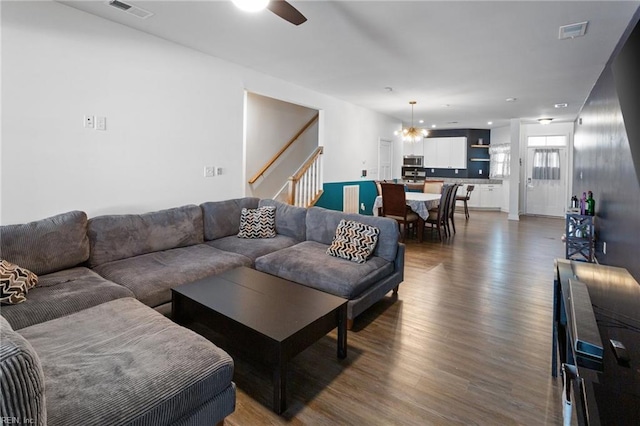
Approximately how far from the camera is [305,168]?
18.7 feet

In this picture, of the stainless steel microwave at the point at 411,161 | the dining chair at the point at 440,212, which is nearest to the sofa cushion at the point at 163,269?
the dining chair at the point at 440,212

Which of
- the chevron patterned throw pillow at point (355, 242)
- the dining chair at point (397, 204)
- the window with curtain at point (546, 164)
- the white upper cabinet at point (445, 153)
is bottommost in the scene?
the chevron patterned throw pillow at point (355, 242)

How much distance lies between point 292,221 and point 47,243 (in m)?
2.25

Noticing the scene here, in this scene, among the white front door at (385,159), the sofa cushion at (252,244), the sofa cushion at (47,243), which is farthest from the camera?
the white front door at (385,159)

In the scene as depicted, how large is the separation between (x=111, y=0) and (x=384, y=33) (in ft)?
7.95

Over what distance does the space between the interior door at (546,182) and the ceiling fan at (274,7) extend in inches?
355

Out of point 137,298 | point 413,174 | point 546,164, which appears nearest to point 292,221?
point 137,298

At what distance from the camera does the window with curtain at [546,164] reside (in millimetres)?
8695

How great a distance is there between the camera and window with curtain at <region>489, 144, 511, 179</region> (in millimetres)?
9820

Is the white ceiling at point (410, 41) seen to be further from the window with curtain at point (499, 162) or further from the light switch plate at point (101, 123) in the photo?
the window with curtain at point (499, 162)

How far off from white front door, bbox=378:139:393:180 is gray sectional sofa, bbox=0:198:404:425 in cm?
463

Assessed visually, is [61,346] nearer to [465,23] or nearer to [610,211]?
[465,23]

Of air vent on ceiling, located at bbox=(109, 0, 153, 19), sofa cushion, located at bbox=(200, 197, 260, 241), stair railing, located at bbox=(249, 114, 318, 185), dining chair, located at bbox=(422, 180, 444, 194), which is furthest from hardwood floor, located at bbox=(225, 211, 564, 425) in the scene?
dining chair, located at bbox=(422, 180, 444, 194)

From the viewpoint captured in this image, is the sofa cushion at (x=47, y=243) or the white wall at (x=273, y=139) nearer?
the sofa cushion at (x=47, y=243)
